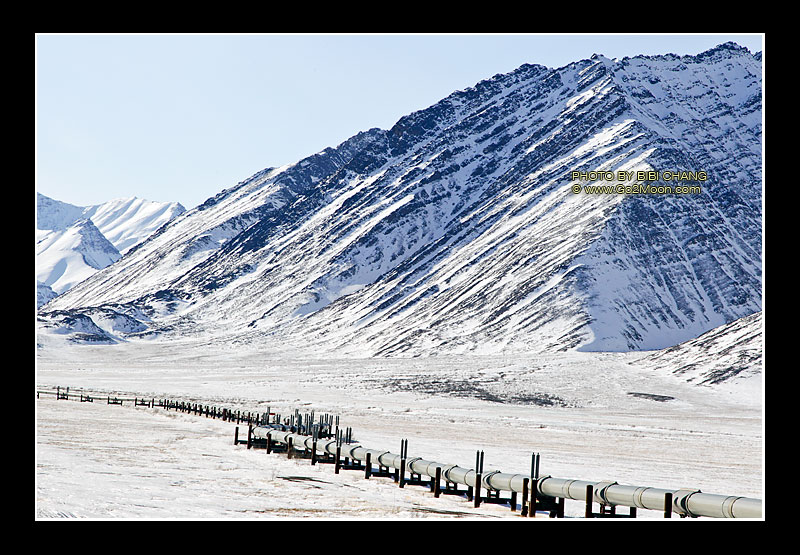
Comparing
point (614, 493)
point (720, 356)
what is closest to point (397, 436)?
point (614, 493)

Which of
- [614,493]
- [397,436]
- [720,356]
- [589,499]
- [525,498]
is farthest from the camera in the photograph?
[720,356]

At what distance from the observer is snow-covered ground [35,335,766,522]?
26328 mm

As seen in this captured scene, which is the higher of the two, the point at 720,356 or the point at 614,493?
the point at 614,493

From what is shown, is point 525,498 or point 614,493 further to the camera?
point 525,498

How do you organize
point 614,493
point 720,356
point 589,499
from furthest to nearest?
point 720,356, point 614,493, point 589,499

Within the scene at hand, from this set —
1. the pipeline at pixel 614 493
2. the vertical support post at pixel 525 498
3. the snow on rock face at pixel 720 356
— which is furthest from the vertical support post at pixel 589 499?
the snow on rock face at pixel 720 356

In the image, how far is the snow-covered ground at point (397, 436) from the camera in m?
26.3

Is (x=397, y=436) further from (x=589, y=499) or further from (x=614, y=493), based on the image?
(x=589, y=499)

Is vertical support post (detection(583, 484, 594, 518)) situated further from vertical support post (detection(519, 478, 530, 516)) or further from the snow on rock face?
the snow on rock face

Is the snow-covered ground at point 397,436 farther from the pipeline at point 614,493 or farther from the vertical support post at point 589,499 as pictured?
the vertical support post at point 589,499

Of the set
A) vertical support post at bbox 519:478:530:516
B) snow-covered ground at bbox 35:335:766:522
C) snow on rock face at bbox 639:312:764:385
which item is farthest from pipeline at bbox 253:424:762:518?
snow on rock face at bbox 639:312:764:385

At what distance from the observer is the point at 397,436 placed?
Result: 5934 centimetres
